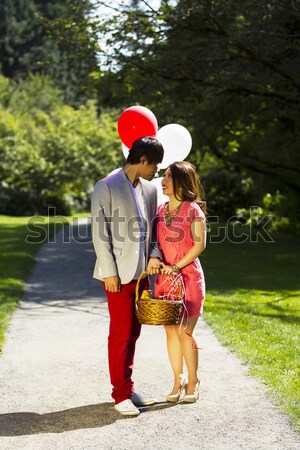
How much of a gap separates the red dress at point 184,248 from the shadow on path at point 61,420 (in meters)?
0.77

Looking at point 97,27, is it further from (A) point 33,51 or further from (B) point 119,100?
(A) point 33,51

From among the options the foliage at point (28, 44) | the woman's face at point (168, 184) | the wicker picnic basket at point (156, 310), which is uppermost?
the foliage at point (28, 44)

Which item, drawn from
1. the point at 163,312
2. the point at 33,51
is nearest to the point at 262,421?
the point at 163,312

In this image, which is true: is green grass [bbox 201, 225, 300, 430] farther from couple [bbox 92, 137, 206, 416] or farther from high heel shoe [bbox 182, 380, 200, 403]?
couple [bbox 92, 137, 206, 416]

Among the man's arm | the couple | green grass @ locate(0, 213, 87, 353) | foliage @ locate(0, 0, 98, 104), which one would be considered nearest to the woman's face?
the couple

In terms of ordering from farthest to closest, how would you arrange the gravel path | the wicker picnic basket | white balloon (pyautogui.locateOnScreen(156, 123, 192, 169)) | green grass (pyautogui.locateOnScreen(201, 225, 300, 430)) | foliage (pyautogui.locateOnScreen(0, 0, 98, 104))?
1. foliage (pyautogui.locateOnScreen(0, 0, 98, 104))
2. white balloon (pyautogui.locateOnScreen(156, 123, 192, 169))
3. green grass (pyautogui.locateOnScreen(201, 225, 300, 430))
4. the wicker picnic basket
5. the gravel path

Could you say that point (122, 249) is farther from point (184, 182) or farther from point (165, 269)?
point (184, 182)

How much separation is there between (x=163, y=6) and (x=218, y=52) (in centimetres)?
263

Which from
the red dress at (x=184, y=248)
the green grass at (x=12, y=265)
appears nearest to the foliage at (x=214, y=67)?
the green grass at (x=12, y=265)

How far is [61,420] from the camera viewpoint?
5227mm

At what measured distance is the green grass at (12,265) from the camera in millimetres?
9867

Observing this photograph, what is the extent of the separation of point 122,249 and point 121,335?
0.60m

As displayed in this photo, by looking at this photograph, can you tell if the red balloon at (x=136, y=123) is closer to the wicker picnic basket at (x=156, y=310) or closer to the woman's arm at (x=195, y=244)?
the woman's arm at (x=195, y=244)

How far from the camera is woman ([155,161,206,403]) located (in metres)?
5.57
